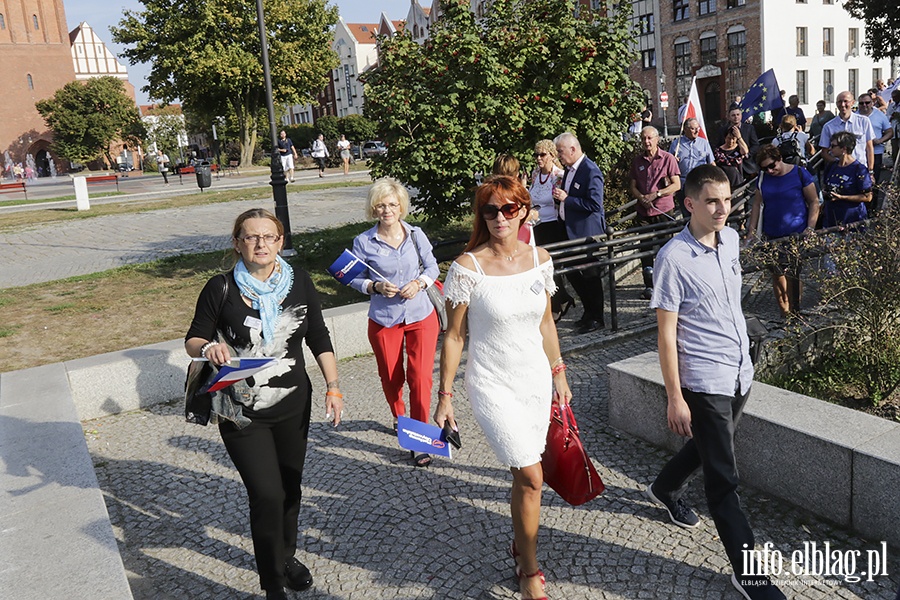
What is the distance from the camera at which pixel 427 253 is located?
5203 millimetres

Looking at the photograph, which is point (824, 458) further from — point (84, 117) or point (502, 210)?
point (84, 117)

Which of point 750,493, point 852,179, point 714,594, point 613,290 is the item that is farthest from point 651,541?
point 852,179

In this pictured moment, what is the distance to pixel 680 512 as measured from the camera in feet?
12.9

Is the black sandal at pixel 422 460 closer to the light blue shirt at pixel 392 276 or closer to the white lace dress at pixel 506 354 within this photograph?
the light blue shirt at pixel 392 276

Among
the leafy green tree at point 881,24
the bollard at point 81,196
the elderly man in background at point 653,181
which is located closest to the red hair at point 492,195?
the elderly man in background at point 653,181

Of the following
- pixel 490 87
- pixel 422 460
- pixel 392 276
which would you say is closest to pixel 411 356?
pixel 392 276

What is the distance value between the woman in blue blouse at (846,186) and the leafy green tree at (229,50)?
132 ft

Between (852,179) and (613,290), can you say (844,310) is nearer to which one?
(613,290)

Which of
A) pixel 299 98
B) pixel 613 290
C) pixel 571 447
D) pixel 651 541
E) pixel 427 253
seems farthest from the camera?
pixel 299 98

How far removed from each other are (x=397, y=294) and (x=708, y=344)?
218 cm

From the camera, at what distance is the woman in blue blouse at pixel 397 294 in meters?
4.97

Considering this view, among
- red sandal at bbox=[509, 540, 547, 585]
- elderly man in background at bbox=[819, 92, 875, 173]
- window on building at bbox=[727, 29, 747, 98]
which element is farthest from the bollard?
window on building at bbox=[727, 29, 747, 98]

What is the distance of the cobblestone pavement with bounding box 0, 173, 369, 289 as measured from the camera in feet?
42.3

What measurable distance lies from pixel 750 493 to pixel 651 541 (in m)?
→ 0.75
